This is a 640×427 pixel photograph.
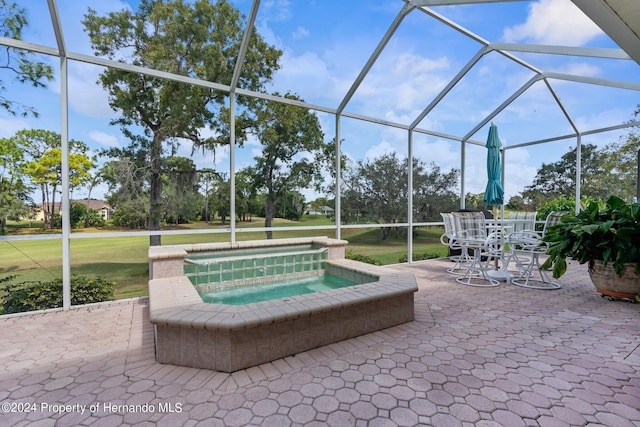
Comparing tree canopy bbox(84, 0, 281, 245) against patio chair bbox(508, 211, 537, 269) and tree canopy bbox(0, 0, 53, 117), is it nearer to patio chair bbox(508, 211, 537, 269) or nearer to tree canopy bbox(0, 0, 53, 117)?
tree canopy bbox(0, 0, 53, 117)

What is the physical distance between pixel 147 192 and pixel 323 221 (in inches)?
131

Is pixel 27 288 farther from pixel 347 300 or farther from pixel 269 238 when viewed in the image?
pixel 347 300

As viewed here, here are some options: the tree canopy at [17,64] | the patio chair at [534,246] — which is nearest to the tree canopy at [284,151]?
the tree canopy at [17,64]

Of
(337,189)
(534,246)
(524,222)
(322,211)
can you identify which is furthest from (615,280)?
(322,211)

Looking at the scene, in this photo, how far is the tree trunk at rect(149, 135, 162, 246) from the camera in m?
4.78

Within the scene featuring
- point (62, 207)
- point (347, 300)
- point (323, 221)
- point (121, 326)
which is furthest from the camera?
point (323, 221)

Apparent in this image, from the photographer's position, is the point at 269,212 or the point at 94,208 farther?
the point at 269,212

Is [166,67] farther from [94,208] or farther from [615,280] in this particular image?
[615,280]

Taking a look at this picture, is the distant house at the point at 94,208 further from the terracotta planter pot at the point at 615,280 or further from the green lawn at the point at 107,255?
the terracotta planter pot at the point at 615,280

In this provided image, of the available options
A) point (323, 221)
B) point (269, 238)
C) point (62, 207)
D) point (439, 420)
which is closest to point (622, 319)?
point (439, 420)

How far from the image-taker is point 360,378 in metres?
2.29

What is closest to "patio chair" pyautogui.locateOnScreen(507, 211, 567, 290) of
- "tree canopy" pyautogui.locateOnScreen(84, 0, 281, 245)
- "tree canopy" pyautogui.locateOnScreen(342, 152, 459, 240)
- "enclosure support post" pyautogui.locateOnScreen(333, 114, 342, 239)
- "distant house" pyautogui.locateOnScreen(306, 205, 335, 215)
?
"tree canopy" pyautogui.locateOnScreen(342, 152, 459, 240)

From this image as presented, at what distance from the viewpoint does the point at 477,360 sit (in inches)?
101

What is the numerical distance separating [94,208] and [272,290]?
291 centimetres
